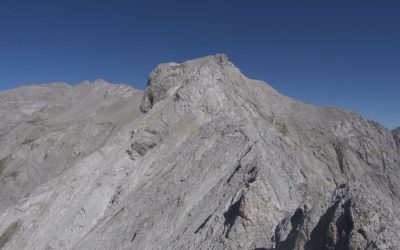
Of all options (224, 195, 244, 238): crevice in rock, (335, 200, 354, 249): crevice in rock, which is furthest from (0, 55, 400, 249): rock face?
(224, 195, 244, 238): crevice in rock

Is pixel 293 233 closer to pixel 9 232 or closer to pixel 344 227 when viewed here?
pixel 344 227

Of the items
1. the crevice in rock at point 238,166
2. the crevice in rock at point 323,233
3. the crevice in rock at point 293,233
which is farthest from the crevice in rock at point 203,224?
the crevice in rock at point 323,233

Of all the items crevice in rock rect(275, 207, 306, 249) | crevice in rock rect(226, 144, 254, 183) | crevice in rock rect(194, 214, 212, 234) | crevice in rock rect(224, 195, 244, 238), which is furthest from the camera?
crevice in rock rect(226, 144, 254, 183)

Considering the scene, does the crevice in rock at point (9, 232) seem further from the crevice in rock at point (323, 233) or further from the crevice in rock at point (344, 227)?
the crevice in rock at point (344, 227)

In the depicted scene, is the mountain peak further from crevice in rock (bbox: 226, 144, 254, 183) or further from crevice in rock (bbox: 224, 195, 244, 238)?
crevice in rock (bbox: 224, 195, 244, 238)

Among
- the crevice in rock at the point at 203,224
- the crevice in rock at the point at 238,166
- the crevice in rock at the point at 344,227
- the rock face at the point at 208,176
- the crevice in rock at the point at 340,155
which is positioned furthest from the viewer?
the crevice in rock at the point at 340,155

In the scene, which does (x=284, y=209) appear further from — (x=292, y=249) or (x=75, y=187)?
(x=75, y=187)

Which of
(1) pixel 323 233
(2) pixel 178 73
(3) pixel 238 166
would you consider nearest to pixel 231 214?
(3) pixel 238 166

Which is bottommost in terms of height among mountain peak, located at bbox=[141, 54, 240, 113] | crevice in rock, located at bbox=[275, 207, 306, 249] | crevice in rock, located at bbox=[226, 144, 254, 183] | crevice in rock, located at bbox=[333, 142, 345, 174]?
crevice in rock, located at bbox=[275, 207, 306, 249]
